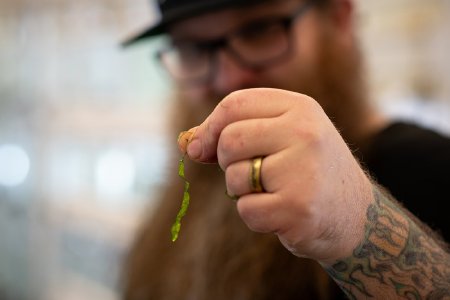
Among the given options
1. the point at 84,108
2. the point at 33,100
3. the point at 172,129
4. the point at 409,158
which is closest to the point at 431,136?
the point at 409,158

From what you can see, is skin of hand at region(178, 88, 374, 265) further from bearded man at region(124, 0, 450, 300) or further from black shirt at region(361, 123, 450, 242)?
black shirt at region(361, 123, 450, 242)

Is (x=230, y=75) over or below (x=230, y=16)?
below

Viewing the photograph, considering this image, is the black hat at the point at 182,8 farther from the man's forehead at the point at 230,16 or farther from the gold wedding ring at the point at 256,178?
the gold wedding ring at the point at 256,178

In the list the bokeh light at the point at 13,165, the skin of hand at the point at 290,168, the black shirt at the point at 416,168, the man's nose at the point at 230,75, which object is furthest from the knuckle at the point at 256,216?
the bokeh light at the point at 13,165

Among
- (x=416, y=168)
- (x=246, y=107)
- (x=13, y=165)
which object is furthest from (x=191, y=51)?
(x=13, y=165)

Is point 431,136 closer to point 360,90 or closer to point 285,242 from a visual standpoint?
point 360,90

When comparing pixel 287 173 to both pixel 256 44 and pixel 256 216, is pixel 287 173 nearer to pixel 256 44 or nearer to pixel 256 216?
pixel 256 216

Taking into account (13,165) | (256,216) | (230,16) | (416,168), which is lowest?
(13,165)
